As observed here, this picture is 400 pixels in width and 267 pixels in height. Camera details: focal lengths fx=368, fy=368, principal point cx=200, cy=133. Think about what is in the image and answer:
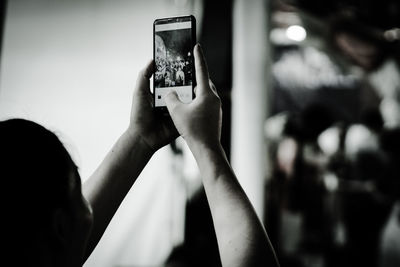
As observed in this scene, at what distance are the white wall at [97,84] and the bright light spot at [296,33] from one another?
1.49 m

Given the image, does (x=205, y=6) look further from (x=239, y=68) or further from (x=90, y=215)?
(x=90, y=215)

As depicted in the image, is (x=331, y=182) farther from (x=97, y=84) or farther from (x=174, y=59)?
(x=174, y=59)

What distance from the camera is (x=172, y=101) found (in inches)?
21.3

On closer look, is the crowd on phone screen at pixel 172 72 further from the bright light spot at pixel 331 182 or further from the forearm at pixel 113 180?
the bright light spot at pixel 331 182

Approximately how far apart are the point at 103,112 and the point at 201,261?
666mm

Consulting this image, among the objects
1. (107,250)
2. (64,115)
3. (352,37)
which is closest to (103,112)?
(64,115)

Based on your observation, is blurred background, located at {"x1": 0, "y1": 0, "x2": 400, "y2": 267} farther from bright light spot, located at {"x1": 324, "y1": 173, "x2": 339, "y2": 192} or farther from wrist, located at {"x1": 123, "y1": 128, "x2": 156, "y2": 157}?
wrist, located at {"x1": 123, "y1": 128, "x2": 156, "y2": 157}

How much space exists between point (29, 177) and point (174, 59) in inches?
12.0

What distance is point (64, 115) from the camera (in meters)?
1.33

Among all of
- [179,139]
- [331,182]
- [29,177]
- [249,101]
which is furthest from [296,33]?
[29,177]

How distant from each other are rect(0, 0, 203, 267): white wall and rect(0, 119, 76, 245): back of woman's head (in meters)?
0.88

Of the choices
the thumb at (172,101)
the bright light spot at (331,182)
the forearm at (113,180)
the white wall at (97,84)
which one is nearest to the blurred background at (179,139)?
the white wall at (97,84)

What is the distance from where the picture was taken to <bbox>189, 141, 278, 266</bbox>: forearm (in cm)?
42

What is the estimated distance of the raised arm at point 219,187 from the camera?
43 centimetres
